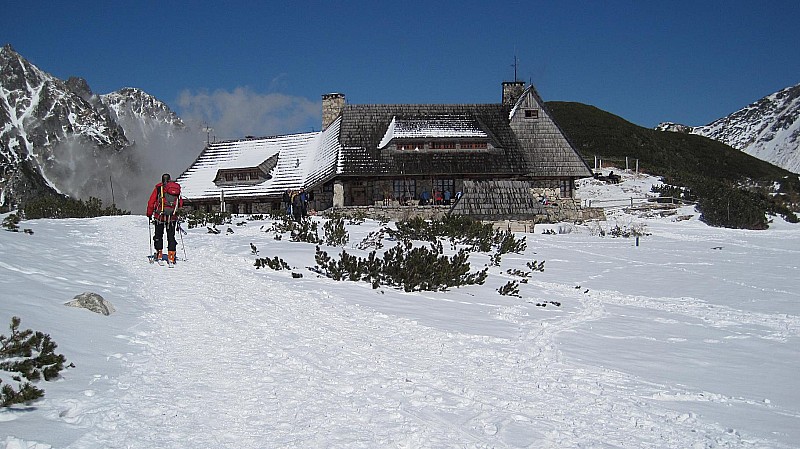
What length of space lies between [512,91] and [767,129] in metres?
106

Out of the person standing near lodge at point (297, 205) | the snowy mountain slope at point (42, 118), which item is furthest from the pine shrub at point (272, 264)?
the snowy mountain slope at point (42, 118)

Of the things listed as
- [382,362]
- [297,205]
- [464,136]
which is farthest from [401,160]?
[382,362]

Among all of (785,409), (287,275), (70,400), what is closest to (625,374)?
(785,409)

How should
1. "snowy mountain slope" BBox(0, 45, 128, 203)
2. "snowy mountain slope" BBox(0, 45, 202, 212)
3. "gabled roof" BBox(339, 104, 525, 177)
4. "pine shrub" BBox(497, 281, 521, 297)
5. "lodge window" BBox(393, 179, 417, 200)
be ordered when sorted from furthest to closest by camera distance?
1. "snowy mountain slope" BBox(0, 45, 128, 203)
2. "snowy mountain slope" BBox(0, 45, 202, 212)
3. "lodge window" BBox(393, 179, 417, 200)
4. "gabled roof" BBox(339, 104, 525, 177)
5. "pine shrub" BBox(497, 281, 521, 297)

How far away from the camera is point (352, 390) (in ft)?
17.0

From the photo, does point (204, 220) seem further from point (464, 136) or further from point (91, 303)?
point (464, 136)

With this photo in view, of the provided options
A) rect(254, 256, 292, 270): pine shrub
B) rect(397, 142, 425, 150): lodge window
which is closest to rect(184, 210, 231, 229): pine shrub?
rect(254, 256, 292, 270): pine shrub

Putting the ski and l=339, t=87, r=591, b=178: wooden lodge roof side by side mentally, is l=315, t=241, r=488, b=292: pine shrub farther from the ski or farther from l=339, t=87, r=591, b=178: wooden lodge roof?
l=339, t=87, r=591, b=178: wooden lodge roof

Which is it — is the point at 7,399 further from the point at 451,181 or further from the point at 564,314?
the point at 451,181

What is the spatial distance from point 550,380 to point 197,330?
3675 millimetres

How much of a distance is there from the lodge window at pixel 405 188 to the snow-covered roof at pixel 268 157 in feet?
11.9

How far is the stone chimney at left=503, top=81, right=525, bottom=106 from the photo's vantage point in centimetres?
3853

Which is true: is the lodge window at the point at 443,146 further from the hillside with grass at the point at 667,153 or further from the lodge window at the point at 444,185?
the hillside with grass at the point at 667,153

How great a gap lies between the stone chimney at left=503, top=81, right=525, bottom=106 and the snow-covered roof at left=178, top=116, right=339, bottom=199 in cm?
1053
